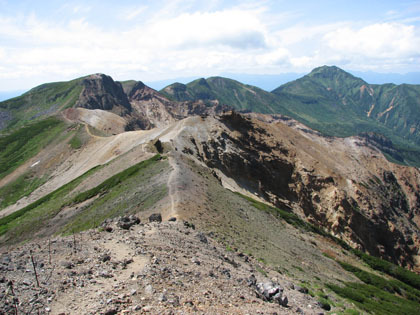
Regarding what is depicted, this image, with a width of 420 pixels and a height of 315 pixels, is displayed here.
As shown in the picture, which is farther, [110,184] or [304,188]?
[304,188]

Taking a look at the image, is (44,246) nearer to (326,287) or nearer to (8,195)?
(326,287)

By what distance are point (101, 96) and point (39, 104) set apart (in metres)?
42.2

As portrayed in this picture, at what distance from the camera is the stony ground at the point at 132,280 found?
12164mm

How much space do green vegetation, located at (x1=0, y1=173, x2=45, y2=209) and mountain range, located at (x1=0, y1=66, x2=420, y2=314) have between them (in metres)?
0.44

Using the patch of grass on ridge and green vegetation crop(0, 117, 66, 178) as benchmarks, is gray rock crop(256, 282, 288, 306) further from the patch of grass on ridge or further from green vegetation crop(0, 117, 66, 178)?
green vegetation crop(0, 117, 66, 178)

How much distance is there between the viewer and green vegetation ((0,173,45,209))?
72.0 m

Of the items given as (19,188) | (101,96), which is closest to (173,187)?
(19,188)

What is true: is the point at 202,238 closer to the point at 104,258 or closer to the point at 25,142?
the point at 104,258

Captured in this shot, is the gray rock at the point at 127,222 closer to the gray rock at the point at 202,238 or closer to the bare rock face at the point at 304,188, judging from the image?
the gray rock at the point at 202,238

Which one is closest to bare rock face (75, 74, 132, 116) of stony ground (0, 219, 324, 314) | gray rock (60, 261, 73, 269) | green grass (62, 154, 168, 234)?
green grass (62, 154, 168, 234)

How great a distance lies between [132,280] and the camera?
14.2m

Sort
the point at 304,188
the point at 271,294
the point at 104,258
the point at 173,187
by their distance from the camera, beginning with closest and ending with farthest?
the point at 104,258 < the point at 271,294 < the point at 173,187 < the point at 304,188

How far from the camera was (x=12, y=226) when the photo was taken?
47.3m

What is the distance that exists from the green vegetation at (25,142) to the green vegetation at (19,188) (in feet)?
34.9
